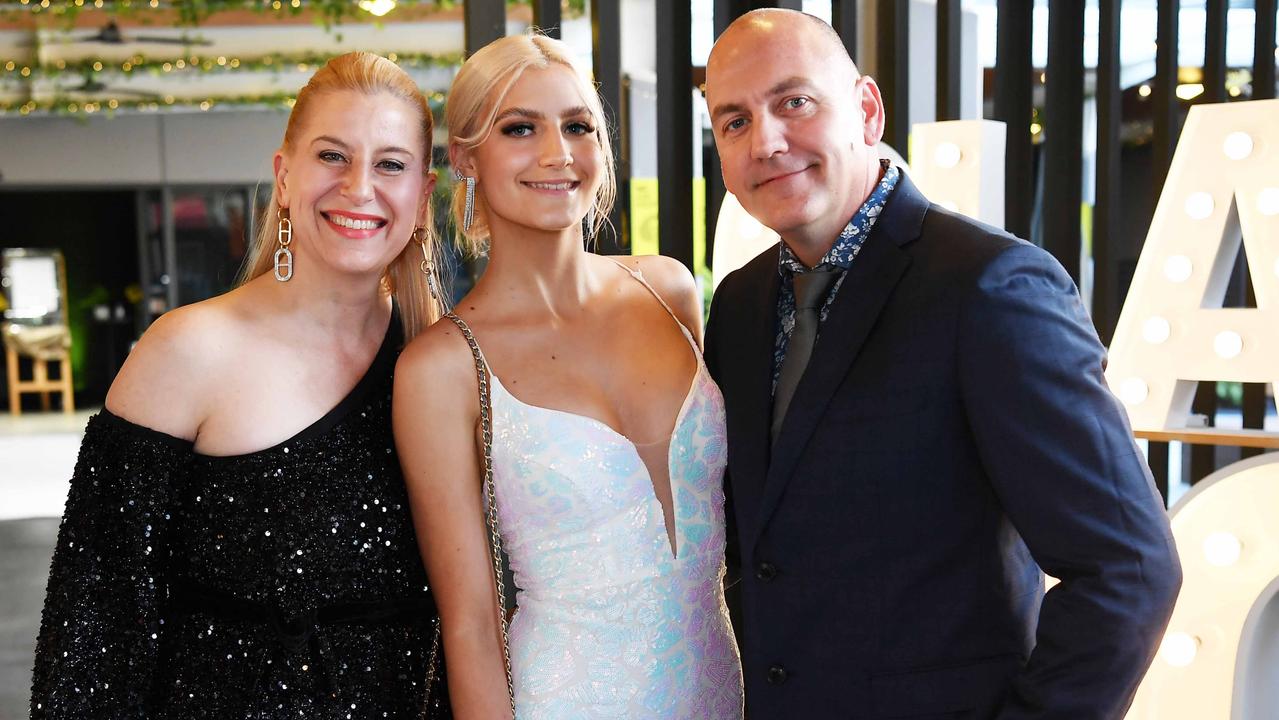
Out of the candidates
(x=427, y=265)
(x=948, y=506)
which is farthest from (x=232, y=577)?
(x=948, y=506)

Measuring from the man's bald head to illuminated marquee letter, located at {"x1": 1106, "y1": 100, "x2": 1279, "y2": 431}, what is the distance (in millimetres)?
1266

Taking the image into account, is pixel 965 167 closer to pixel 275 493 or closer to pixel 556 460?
pixel 556 460

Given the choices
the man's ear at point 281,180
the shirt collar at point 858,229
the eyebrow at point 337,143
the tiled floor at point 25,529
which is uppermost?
the eyebrow at point 337,143

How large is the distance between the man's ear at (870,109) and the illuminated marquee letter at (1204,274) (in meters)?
1.18

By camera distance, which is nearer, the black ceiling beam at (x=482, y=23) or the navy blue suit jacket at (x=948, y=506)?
the navy blue suit jacket at (x=948, y=506)

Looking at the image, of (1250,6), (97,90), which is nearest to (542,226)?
(1250,6)

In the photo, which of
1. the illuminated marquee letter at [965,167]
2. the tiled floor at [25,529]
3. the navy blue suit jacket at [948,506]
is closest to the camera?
the navy blue suit jacket at [948,506]

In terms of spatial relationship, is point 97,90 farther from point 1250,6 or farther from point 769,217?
point 769,217

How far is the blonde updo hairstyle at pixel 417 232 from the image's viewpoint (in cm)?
211

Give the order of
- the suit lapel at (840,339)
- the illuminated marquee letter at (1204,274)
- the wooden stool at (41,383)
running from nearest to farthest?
the suit lapel at (840,339), the illuminated marquee letter at (1204,274), the wooden stool at (41,383)

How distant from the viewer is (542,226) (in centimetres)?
219

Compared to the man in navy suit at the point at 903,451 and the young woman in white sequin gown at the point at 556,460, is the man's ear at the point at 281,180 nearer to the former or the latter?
the young woman in white sequin gown at the point at 556,460

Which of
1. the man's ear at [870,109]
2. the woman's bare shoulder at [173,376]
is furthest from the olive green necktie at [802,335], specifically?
the woman's bare shoulder at [173,376]

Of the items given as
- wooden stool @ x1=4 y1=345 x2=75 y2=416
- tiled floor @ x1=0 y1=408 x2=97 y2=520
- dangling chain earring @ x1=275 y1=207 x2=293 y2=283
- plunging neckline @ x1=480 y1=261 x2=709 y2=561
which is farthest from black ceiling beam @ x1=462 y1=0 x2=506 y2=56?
wooden stool @ x1=4 y1=345 x2=75 y2=416
